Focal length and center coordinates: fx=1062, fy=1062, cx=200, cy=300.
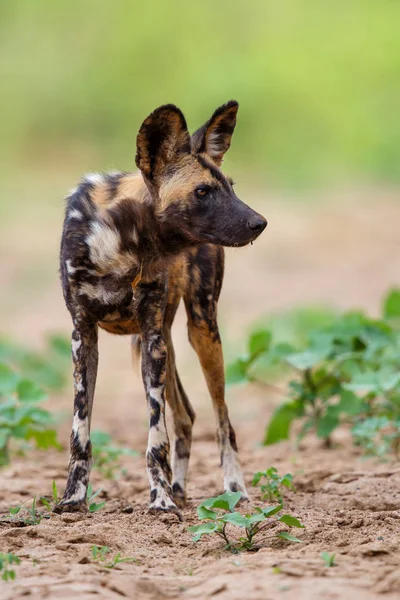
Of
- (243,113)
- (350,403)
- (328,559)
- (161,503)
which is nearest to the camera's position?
(328,559)

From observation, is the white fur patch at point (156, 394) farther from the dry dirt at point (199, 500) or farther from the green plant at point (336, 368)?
the green plant at point (336, 368)

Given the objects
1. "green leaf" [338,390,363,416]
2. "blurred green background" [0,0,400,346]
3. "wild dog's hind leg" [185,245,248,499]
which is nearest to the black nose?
"wild dog's hind leg" [185,245,248,499]

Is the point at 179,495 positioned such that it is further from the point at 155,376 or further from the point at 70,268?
the point at 70,268

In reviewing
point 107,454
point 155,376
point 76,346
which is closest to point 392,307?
point 107,454

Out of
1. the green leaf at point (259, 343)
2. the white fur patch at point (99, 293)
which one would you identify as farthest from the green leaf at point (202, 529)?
the green leaf at point (259, 343)

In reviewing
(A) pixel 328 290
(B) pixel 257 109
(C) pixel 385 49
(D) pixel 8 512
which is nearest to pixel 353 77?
(C) pixel 385 49

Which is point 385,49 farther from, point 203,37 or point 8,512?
point 8,512

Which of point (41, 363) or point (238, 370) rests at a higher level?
point (41, 363)

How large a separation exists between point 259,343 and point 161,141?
6.57ft

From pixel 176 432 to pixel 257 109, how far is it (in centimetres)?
1856

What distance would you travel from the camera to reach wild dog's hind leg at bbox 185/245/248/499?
559 centimetres

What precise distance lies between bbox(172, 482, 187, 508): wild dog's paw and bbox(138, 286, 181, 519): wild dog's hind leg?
1.16 feet

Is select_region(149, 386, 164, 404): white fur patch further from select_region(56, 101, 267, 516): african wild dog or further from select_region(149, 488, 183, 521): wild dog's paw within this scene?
select_region(149, 488, 183, 521): wild dog's paw

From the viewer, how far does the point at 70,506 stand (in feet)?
15.4
